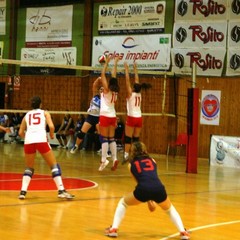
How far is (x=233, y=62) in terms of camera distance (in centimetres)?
2136

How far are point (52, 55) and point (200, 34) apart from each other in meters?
7.29

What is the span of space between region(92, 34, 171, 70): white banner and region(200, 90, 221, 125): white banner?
2041 millimetres

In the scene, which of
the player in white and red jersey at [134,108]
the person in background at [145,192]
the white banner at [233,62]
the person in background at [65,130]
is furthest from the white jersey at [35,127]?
the person in background at [65,130]

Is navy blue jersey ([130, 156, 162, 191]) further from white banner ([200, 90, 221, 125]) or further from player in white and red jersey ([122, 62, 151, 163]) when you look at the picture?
white banner ([200, 90, 221, 125])

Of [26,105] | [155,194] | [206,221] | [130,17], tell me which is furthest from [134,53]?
[155,194]

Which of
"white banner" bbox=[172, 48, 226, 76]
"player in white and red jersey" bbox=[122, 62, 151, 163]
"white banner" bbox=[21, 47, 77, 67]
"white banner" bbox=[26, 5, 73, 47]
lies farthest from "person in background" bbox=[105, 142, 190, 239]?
"white banner" bbox=[26, 5, 73, 47]

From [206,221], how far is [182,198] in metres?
2.40

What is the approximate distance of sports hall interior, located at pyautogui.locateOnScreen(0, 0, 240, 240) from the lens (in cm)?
836

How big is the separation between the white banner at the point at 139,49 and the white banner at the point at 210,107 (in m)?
2.04

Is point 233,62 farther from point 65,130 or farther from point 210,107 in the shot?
point 65,130

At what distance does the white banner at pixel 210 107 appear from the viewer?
71.4 ft

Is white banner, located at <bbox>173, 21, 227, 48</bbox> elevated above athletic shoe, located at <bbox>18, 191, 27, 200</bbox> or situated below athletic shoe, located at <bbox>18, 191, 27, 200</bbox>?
above

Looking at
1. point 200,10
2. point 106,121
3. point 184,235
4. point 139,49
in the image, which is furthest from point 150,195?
point 139,49

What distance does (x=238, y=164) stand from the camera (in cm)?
1898
